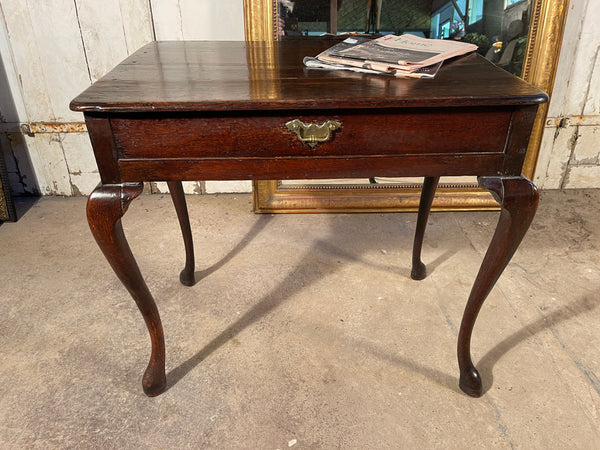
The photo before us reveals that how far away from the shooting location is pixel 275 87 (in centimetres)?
98

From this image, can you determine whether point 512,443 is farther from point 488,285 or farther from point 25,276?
point 25,276

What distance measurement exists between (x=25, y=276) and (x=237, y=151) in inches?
48.5

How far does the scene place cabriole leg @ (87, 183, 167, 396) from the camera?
971mm

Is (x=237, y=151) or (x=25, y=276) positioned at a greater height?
(x=237, y=151)

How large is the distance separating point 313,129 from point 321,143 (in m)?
0.04

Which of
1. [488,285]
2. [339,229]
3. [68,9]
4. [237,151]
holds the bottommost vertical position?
[339,229]

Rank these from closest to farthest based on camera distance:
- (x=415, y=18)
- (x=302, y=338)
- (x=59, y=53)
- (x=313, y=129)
Result: 1. (x=313, y=129)
2. (x=302, y=338)
3. (x=415, y=18)
4. (x=59, y=53)

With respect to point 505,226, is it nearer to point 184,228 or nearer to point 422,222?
point 422,222

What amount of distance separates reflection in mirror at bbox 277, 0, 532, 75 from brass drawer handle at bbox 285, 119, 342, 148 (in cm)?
112

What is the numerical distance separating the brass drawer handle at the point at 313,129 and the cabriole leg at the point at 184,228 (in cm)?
64

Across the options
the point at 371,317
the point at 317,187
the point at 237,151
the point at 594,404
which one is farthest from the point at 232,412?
the point at 317,187

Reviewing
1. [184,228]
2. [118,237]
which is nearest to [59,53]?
[184,228]

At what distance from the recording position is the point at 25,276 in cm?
175

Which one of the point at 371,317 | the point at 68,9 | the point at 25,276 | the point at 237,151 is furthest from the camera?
the point at 68,9
